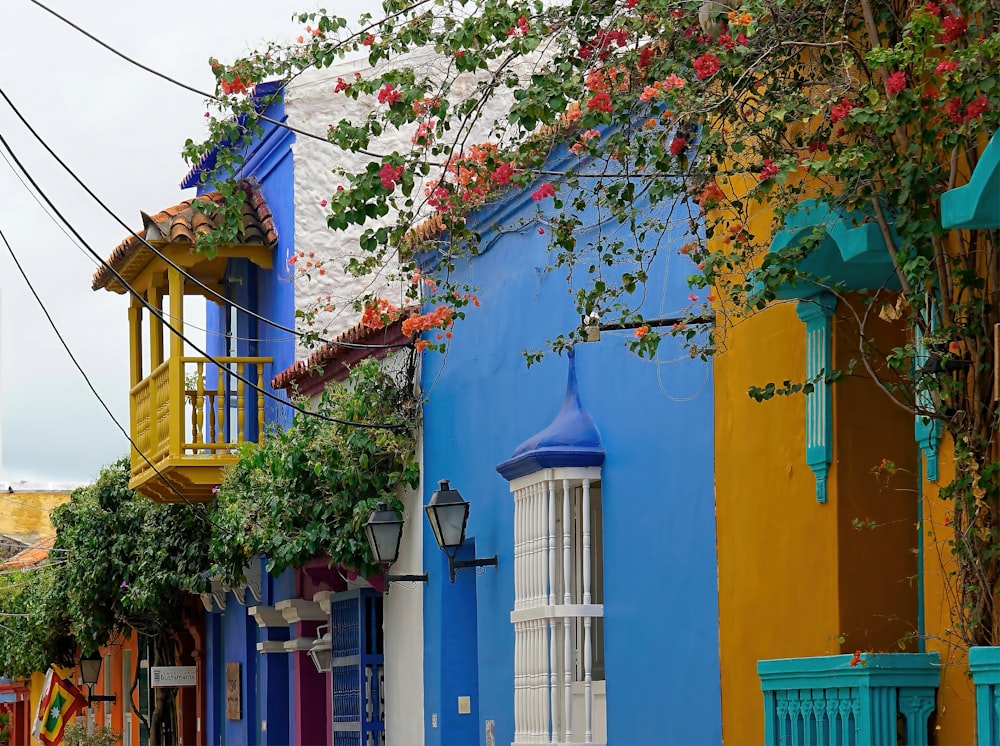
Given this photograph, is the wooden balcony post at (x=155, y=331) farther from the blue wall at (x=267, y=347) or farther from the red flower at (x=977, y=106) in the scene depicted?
the red flower at (x=977, y=106)

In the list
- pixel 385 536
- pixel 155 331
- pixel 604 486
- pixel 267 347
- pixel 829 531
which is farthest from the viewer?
pixel 267 347

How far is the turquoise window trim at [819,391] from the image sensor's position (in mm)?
7914

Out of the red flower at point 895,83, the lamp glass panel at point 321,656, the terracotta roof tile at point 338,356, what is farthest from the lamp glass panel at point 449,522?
the red flower at point 895,83

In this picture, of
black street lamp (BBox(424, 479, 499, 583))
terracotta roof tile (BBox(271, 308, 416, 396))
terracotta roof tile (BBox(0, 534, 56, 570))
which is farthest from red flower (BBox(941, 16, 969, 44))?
terracotta roof tile (BBox(0, 534, 56, 570))

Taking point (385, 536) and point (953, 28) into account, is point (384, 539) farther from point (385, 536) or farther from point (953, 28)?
point (953, 28)

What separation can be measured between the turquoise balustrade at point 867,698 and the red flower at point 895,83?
230cm

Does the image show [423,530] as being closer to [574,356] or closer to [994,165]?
[574,356]

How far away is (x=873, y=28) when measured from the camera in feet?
23.1

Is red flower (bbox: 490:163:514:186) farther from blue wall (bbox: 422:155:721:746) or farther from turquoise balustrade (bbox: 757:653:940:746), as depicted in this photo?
turquoise balustrade (bbox: 757:653:940:746)

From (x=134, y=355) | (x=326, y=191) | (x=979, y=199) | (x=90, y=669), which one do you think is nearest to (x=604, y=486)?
(x=979, y=199)

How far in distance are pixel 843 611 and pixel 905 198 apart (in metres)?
2.03

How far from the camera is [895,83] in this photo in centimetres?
660

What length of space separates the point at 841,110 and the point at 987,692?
2253 mm

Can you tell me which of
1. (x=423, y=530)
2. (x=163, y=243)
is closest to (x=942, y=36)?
(x=423, y=530)
